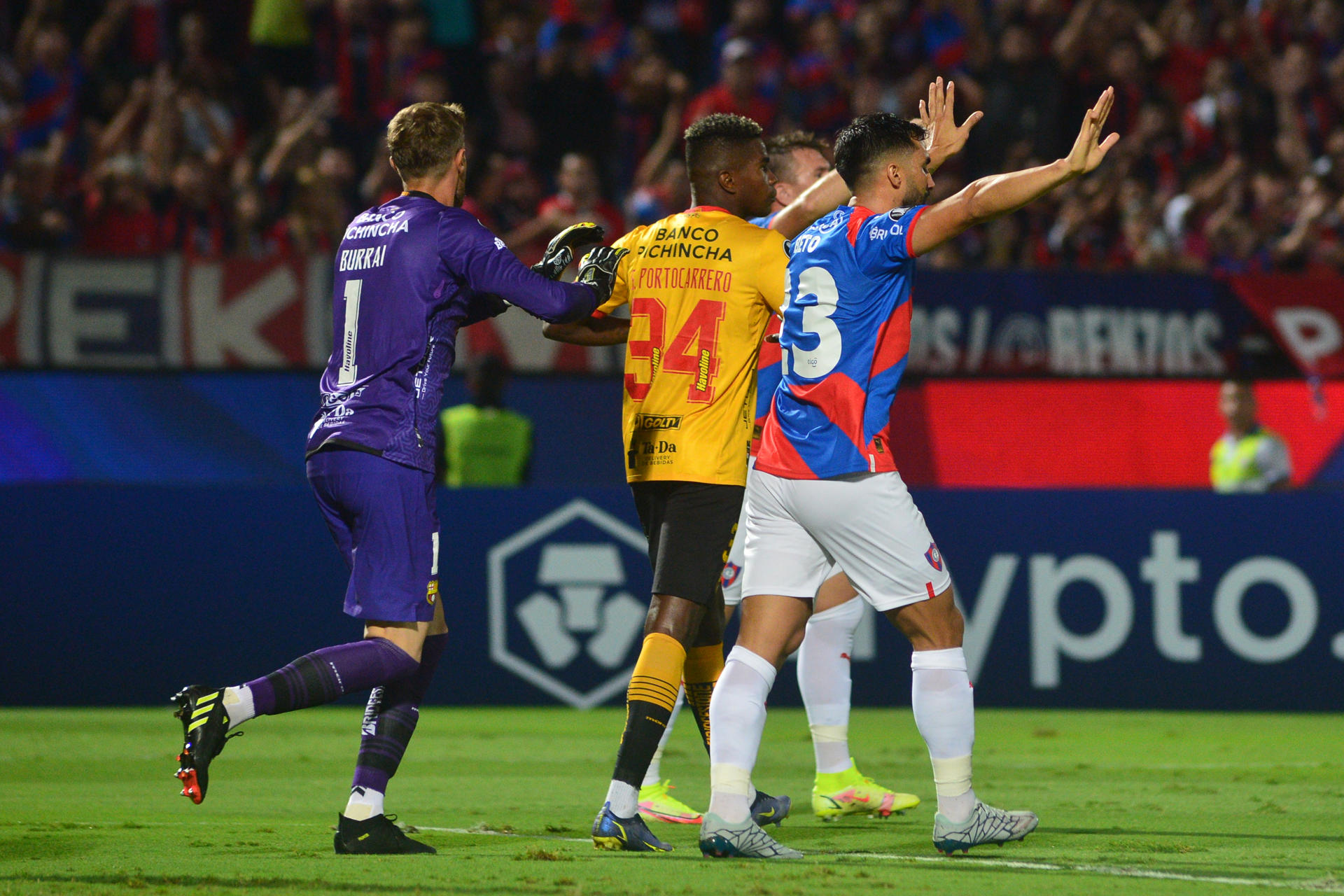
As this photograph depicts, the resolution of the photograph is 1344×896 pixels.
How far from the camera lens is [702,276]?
213 inches

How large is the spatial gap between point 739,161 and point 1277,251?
26.6 feet

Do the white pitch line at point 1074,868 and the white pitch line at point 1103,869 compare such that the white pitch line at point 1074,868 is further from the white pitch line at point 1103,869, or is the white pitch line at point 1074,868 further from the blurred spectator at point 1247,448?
the blurred spectator at point 1247,448

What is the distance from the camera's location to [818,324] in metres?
5.24

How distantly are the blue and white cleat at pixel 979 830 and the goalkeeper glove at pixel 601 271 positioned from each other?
6.58 ft

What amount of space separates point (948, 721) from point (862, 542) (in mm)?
621

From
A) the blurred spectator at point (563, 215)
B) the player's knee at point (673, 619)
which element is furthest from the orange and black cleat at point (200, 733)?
the blurred spectator at point (563, 215)

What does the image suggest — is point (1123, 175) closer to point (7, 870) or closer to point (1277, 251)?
point (1277, 251)

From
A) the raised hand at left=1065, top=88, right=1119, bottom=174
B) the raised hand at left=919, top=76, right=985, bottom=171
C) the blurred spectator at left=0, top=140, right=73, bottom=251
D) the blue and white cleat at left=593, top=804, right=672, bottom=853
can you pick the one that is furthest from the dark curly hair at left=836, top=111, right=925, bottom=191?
the blurred spectator at left=0, top=140, right=73, bottom=251

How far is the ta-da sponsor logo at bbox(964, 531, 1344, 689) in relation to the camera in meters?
9.56

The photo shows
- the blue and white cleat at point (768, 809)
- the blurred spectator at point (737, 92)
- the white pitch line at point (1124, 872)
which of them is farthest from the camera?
the blurred spectator at point (737, 92)

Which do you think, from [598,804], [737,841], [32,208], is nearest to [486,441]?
[32,208]

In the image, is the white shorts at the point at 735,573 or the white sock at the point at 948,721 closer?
the white sock at the point at 948,721

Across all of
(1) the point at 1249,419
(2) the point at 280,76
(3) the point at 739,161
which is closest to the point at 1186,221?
(1) the point at 1249,419

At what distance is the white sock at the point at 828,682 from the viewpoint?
20.2 ft
